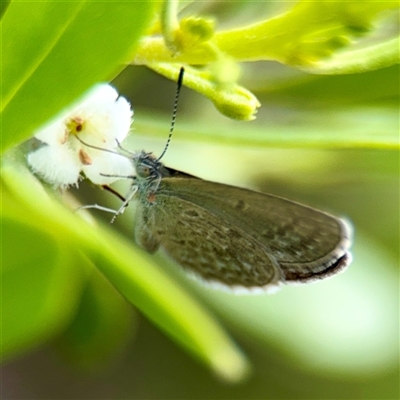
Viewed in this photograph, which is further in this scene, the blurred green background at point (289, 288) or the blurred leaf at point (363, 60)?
the blurred green background at point (289, 288)

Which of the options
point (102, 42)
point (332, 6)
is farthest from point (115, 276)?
point (332, 6)

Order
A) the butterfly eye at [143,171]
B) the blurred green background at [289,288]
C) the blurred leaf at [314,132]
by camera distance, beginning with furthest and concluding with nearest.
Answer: the blurred green background at [289,288] < the butterfly eye at [143,171] < the blurred leaf at [314,132]

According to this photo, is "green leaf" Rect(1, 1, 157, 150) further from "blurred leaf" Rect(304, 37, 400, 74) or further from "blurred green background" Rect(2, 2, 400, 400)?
"blurred leaf" Rect(304, 37, 400, 74)

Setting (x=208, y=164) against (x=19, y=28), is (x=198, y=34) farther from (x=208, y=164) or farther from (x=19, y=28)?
(x=208, y=164)

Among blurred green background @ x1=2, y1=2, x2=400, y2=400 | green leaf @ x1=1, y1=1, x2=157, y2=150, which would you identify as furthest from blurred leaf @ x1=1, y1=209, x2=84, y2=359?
green leaf @ x1=1, y1=1, x2=157, y2=150

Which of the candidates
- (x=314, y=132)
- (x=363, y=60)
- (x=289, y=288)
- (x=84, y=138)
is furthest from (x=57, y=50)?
(x=289, y=288)

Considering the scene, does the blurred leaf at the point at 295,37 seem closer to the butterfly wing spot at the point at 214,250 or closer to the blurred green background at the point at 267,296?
the blurred green background at the point at 267,296

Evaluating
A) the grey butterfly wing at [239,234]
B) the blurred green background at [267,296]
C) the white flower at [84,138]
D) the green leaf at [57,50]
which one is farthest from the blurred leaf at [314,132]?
the green leaf at [57,50]
